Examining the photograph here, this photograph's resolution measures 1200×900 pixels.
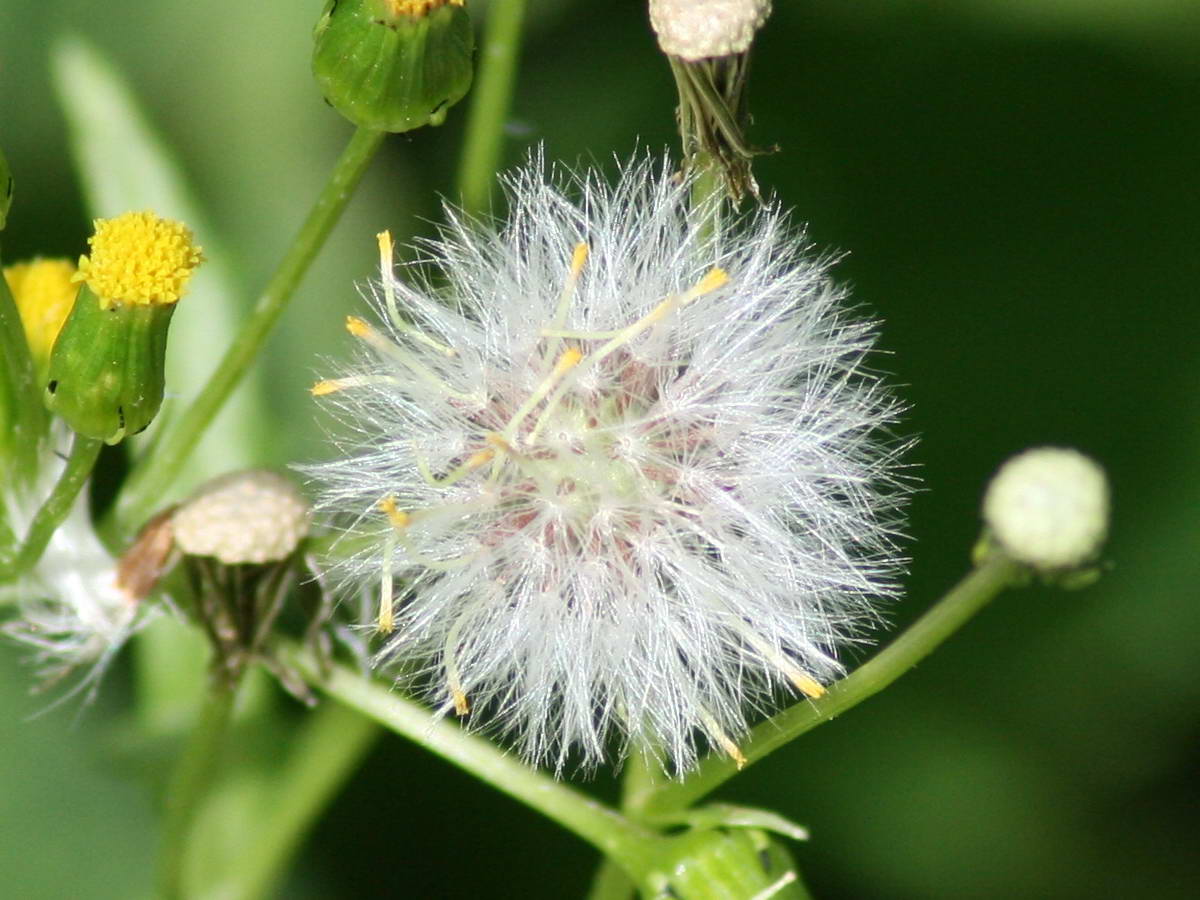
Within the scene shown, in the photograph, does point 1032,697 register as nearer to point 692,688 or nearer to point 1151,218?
point 1151,218

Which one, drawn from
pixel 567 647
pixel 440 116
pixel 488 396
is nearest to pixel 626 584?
pixel 567 647

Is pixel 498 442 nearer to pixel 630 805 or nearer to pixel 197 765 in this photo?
pixel 630 805

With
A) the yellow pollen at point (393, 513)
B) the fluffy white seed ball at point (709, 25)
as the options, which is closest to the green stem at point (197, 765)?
the yellow pollen at point (393, 513)

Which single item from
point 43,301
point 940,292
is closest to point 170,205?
point 43,301

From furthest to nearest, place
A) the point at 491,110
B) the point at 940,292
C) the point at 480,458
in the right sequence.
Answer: the point at 940,292 < the point at 491,110 < the point at 480,458

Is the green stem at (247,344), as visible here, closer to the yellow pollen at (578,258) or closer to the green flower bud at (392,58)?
the green flower bud at (392,58)

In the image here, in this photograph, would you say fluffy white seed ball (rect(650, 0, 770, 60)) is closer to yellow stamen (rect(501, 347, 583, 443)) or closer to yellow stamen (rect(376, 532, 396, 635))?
yellow stamen (rect(501, 347, 583, 443))
